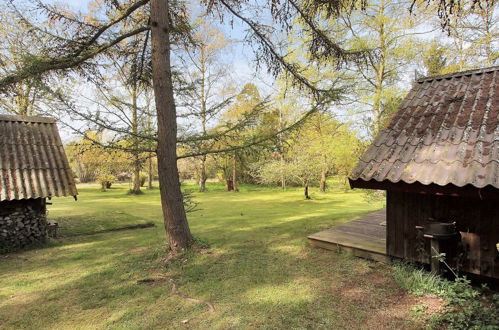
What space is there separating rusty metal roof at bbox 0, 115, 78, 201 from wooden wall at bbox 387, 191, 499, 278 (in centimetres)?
820

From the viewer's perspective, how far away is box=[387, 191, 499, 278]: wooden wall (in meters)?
4.04

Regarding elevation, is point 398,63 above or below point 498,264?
above

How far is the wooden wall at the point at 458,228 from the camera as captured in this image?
4.04 m

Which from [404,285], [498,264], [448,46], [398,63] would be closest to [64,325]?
[404,285]

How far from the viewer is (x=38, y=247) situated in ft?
25.7

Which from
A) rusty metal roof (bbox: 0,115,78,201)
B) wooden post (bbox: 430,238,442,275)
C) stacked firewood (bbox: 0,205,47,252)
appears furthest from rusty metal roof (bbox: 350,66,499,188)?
stacked firewood (bbox: 0,205,47,252)

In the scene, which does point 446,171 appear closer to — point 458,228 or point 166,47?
point 458,228

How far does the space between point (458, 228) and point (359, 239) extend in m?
2.17

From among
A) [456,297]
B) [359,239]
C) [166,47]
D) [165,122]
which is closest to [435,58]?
[359,239]

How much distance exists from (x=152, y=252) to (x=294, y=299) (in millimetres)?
3805

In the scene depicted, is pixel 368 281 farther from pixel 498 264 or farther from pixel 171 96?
pixel 171 96

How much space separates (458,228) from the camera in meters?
4.28

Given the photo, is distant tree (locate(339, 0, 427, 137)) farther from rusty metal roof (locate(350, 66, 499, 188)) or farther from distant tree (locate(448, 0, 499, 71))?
rusty metal roof (locate(350, 66, 499, 188))

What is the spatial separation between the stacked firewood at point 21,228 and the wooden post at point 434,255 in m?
9.30
